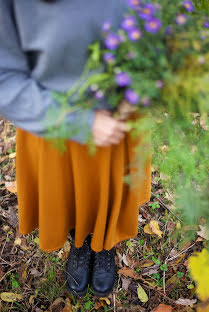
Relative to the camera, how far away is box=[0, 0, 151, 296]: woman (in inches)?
35.3

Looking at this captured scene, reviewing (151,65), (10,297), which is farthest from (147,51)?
(10,297)

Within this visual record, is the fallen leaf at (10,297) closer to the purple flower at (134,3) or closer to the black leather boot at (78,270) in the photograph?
the black leather boot at (78,270)

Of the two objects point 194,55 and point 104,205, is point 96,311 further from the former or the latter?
point 194,55

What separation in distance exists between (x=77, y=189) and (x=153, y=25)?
0.79 metres

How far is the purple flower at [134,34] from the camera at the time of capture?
2.48ft

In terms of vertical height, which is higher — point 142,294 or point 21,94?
point 21,94

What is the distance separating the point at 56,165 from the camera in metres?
1.24

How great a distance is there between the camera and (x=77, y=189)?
1.32m

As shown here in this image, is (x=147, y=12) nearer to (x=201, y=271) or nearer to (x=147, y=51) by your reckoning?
(x=147, y=51)

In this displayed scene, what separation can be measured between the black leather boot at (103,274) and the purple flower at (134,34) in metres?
1.37

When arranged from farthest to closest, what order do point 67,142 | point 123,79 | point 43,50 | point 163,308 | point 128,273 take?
point 128,273
point 163,308
point 67,142
point 43,50
point 123,79

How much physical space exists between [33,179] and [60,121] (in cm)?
68

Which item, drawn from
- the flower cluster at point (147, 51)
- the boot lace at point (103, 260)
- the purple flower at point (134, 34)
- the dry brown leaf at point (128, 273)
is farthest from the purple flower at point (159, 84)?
the dry brown leaf at point (128, 273)

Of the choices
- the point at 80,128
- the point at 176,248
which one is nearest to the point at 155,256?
the point at 176,248
